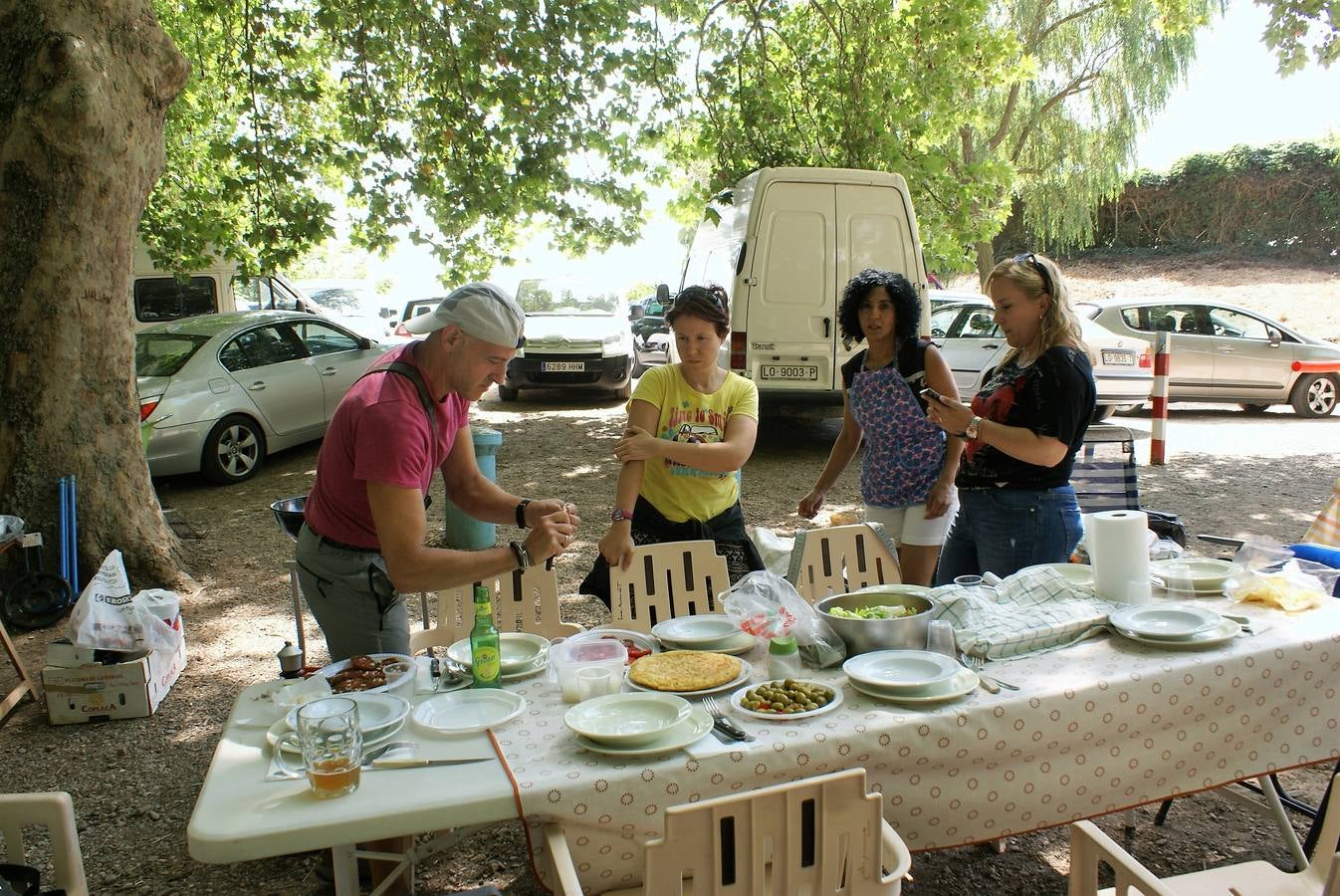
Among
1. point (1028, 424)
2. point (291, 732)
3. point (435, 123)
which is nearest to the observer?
point (291, 732)

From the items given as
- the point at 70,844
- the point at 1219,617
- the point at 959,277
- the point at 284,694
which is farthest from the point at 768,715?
the point at 959,277

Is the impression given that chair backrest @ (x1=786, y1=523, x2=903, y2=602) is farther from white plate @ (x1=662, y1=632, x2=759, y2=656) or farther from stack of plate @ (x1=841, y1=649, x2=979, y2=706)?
stack of plate @ (x1=841, y1=649, x2=979, y2=706)

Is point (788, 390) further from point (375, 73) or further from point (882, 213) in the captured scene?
point (375, 73)

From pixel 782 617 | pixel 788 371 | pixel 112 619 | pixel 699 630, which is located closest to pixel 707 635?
pixel 699 630

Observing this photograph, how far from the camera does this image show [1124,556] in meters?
2.76

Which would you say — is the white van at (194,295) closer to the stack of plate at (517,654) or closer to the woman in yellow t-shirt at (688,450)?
the woman in yellow t-shirt at (688,450)

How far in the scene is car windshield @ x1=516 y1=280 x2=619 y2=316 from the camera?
45.2ft

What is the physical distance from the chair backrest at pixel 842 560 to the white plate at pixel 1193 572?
913mm

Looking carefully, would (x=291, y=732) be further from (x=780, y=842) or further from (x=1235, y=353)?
(x=1235, y=353)

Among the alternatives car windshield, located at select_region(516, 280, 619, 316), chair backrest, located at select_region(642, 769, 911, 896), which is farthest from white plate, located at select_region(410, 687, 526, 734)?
car windshield, located at select_region(516, 280, 619, 316)

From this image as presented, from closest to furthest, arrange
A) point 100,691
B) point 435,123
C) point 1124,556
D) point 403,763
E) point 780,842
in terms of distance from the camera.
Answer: point 780,842 < point 403,763 < point 1124,556 < point 100,691 < point 435,123

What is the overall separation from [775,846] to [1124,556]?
168cm

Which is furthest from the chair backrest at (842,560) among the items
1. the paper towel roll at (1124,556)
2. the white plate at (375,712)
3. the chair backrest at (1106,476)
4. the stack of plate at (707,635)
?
the chair backrest at (1106,476)

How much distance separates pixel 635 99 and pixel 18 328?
4.90m
